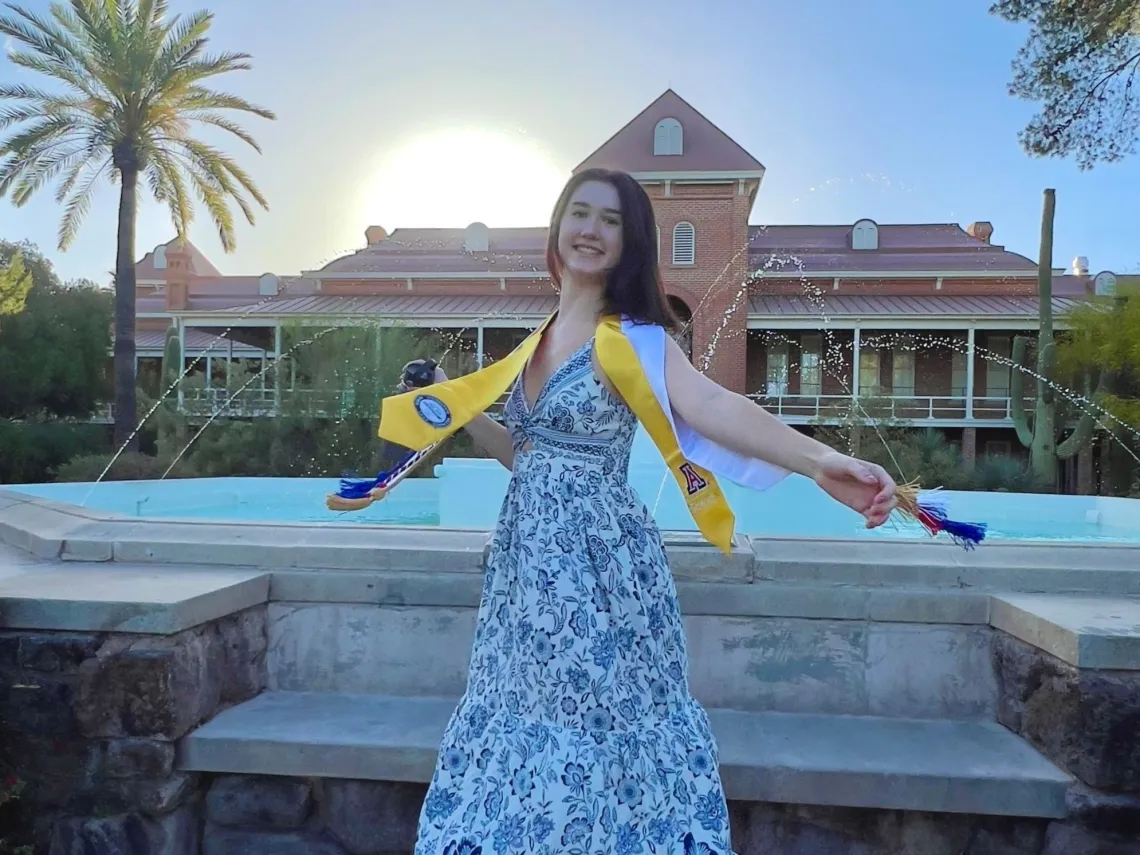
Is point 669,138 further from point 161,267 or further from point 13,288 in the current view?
point 161,267

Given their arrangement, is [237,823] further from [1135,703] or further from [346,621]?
[1135,703]

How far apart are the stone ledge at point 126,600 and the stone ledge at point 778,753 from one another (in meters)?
0.32

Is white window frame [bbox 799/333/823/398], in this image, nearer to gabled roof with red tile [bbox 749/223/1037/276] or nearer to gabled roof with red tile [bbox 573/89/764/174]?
gabled roof with red tile [bbox 749/223/1037/276]

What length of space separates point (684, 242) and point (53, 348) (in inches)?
606

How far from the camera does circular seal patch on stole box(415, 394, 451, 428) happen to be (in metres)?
1.87

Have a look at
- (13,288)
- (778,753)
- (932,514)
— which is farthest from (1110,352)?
(13,288)

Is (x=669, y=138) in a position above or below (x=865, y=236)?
above

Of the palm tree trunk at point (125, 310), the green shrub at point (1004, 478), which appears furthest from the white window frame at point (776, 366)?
the palm tree trunk at point (125, 310)

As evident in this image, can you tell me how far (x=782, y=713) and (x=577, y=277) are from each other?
144cm

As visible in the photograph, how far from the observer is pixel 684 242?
70.9ft

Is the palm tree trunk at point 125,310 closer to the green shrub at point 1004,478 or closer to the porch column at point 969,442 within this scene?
the green shrub at point 1004,478

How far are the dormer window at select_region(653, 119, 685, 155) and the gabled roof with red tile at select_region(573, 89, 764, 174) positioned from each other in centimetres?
13

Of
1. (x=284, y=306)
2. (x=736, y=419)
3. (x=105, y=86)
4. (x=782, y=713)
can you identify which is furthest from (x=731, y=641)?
(x=284, y=306)

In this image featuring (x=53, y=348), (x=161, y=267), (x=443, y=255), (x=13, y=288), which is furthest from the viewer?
(x=161, y=267)
